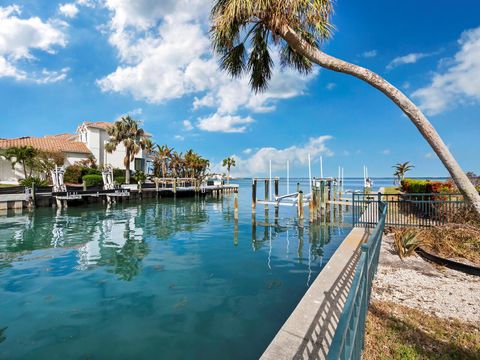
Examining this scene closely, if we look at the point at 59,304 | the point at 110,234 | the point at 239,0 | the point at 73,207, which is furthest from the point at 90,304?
the point at 73,207

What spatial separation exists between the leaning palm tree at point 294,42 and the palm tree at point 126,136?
3561 cm

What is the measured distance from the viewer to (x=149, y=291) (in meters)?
7.79

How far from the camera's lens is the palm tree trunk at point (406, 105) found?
4840 mm

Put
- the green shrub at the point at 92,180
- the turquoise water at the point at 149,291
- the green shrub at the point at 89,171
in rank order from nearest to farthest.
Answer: the turquoise water at the point at 149,291, the green shrub at the point at 92,180, the green shrub at the point at 89,171

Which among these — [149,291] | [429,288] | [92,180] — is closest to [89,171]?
[92,180]

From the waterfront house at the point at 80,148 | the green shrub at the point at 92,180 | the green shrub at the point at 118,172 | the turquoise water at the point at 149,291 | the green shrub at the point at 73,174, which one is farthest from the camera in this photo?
the green shrub at the point at 118,172

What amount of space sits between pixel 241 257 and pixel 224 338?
19.1 feet

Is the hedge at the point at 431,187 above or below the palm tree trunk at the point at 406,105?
below

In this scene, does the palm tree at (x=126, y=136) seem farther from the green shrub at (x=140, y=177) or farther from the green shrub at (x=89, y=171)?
the green shrub at (x=89, y=171)

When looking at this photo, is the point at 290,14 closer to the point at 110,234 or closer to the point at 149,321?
the point at 149,321

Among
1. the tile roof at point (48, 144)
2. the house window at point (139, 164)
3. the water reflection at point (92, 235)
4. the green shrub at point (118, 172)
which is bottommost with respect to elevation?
the water reflection at point (92, 235)

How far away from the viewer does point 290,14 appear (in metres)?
6.50

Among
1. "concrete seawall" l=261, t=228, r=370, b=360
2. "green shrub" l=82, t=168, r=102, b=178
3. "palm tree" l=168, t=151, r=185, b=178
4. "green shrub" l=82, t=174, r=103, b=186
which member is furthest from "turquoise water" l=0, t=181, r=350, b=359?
"palm tree" l=168, t=151, r=185, b=178

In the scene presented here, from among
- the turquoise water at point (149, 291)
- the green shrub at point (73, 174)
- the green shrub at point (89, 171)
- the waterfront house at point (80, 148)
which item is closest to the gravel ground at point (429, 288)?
the turquoise water at point (149, 291)
